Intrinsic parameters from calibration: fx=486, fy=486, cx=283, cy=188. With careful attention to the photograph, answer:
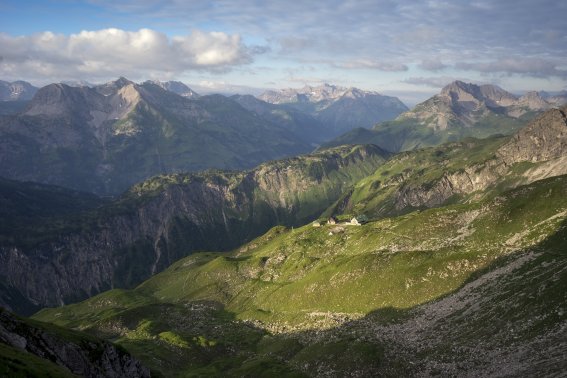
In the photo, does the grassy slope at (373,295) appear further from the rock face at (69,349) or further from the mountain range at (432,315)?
the rock face at (69,349)

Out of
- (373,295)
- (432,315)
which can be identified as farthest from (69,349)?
(373,295)

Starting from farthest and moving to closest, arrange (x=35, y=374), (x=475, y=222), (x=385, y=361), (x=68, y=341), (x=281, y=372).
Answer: (x=475, y=222)
(x=281, y=372)
(x=385, y=361)
(x=68, y=341)
(x=35, y=374)

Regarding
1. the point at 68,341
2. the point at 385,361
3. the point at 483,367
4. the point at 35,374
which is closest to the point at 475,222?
the point at 385,361

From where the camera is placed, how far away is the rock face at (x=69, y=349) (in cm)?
7925

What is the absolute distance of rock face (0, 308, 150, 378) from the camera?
79250mm

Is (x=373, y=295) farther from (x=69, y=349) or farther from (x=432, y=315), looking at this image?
(x=69, y=349)

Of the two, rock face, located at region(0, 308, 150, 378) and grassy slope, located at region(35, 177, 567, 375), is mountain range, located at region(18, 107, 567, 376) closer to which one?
grassy slope, located at region(35, 177, 567, 375)

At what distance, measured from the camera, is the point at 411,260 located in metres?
174

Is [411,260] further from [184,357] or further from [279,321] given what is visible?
[184,357]

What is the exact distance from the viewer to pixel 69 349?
8556 cm

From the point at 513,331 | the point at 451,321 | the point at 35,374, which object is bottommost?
the point at 451,321

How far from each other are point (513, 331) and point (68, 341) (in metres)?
85.7

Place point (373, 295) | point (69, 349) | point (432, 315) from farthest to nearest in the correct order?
point (373, 295)
point (432, 315)
point (69, 349)

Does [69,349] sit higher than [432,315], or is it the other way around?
[69,349]
